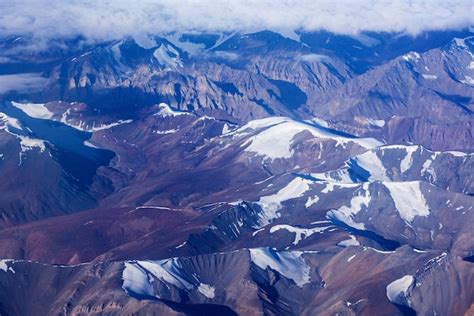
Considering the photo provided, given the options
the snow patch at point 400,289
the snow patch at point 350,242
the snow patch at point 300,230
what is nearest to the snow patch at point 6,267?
the snow patch at point 300,230

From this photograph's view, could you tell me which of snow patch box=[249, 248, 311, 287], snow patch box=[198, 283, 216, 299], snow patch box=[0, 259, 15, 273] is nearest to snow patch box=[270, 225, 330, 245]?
snow patch box=[249, 248, 311, 287]

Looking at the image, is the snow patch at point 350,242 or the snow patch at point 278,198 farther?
the snow patch at point 278,198

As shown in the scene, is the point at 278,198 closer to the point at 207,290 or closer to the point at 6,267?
the point at 207,290

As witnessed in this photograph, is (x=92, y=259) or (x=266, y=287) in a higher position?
(x=266, y=287)

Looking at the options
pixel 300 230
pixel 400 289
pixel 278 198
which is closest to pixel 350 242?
pixel 300 230

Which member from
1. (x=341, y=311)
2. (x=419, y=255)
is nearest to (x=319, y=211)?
(x=419, y=255)

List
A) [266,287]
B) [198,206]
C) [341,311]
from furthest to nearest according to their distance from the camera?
[198,206]
[266,287]
[341,311]

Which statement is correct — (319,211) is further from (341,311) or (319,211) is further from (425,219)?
(341,311)

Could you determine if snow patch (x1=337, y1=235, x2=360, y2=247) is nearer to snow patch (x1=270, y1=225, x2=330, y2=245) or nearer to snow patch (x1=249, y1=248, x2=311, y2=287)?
snow patch (x1=270, y1=225, x2=330, y2=245)

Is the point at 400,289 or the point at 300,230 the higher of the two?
the point at 400,289

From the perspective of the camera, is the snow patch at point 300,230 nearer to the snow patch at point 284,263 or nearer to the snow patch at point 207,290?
the snow patch at point 284,263

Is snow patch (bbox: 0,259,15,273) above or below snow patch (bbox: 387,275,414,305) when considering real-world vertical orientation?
below
